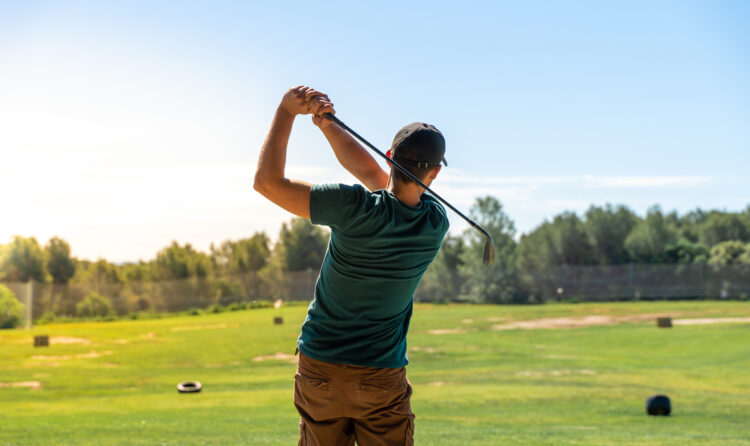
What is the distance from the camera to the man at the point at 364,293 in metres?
2.79

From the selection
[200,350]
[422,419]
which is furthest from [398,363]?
[200,350]

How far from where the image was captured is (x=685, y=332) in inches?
Result: 1314

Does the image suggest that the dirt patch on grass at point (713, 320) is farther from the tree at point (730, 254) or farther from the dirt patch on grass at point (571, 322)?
the tree at point (730, 254)

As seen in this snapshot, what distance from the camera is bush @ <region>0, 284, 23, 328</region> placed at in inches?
1844

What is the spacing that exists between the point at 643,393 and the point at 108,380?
49.0 feet

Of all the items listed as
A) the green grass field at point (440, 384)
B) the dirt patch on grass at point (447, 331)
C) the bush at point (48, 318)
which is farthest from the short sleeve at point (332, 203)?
the bush at point (48, 318)

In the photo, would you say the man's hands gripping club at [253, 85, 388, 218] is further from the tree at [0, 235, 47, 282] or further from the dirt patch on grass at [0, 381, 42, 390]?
the tree at [0, 235, 47, 282]

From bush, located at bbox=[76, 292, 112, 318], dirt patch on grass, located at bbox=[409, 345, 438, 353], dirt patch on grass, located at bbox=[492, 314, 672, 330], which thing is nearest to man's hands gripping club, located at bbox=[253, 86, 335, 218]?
dirt patch on grass, located at bbox=[409, 345, 438, 353]

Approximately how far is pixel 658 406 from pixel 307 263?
65954 millimetres

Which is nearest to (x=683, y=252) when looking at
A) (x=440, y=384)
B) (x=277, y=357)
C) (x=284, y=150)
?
(x=277, y=357)

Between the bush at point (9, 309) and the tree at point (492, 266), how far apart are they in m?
36.5

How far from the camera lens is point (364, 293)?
A: 2.89 m

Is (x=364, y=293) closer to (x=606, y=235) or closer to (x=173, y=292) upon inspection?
(x=173, y=292)

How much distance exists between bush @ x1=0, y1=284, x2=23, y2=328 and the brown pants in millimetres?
48923
